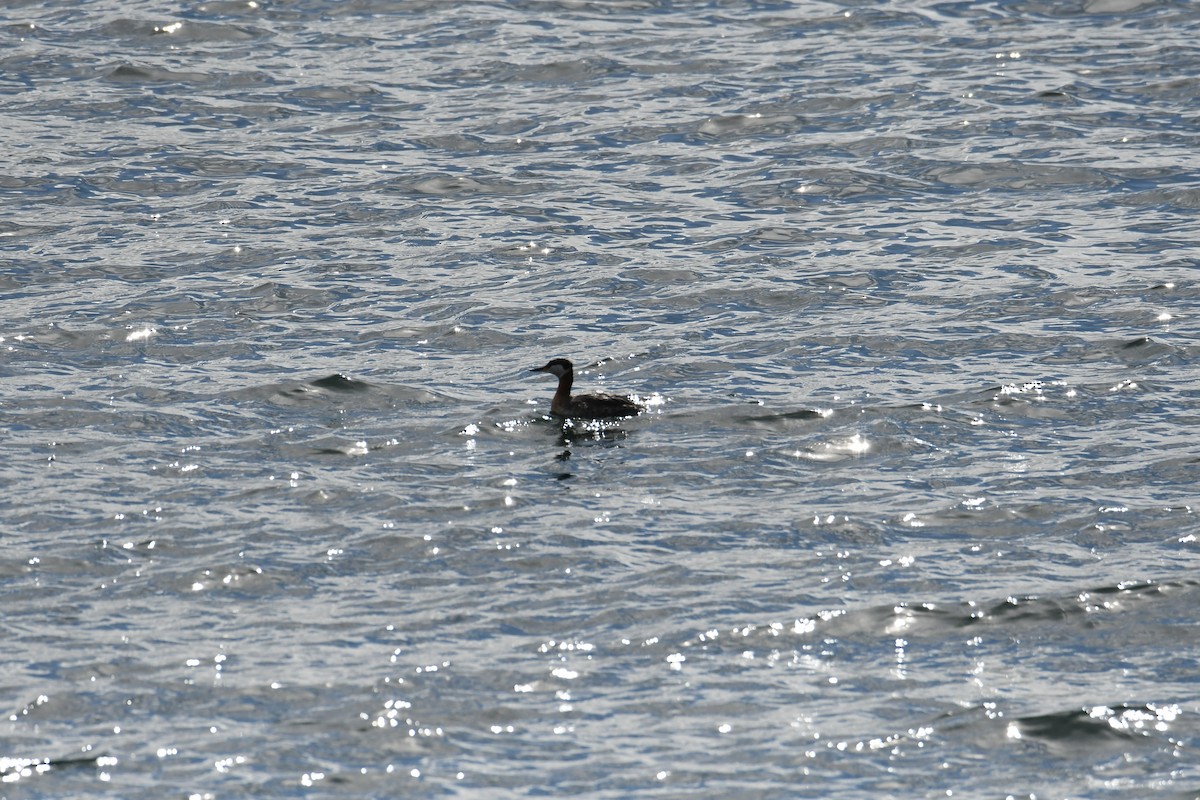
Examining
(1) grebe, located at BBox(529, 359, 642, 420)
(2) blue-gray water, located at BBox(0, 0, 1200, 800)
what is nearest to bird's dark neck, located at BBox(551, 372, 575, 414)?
(1) grebe, located at BBox(529, 359, 642, 420)

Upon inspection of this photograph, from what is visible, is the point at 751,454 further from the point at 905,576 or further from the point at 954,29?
the point at 954,29

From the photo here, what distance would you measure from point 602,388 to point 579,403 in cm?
170

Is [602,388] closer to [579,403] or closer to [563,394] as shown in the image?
[563,394]

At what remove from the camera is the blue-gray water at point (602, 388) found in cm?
1321

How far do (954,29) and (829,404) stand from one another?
15811 mm

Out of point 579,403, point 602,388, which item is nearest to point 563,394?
point 579,403

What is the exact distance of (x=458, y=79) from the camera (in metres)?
31.1

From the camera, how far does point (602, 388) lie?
20.4 m

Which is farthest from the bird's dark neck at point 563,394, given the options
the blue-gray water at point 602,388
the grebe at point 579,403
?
the blue-gray water at point 602,388

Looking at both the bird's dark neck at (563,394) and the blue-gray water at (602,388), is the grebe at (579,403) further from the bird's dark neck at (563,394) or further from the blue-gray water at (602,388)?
the blue-gray water at (602,388)

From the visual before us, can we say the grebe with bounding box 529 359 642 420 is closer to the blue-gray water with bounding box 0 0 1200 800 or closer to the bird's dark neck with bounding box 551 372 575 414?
the bird's dark neck with bounding box 551 372 575 414

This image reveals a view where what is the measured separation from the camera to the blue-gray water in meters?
13.2

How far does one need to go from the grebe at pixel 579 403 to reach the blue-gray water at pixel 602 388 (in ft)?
0.91

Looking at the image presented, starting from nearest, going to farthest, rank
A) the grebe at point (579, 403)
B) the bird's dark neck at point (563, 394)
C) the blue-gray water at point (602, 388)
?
the blue-gray water at point (602, 388) < the grebe at point (579, 403) < the bird's dark neck at point (563, 394)
